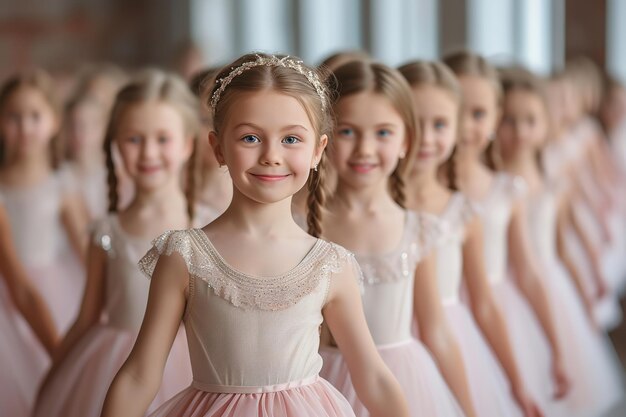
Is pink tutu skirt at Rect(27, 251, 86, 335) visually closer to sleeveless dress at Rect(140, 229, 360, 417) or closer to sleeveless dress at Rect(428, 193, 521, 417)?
sleeveless dress at Rect(428, 193, 521, 417)

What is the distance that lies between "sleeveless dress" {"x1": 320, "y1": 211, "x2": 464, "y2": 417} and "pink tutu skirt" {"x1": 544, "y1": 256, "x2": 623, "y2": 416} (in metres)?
2.18

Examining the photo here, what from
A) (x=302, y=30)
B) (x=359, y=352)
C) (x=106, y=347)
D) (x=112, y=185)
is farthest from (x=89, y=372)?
(x=302, y=30)

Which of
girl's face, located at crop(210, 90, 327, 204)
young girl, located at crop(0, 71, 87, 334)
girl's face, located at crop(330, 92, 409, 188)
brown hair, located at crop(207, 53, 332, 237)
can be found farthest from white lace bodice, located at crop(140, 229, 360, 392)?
young girl, located at crop(0, 71, 87, 334)

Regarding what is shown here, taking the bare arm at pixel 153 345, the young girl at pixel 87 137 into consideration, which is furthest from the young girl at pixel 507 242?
the young girl at pixel 87 137

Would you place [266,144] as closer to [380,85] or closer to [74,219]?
[380,85]

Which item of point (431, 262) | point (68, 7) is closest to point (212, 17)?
point (68, 7)

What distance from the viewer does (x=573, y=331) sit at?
18.4 ft

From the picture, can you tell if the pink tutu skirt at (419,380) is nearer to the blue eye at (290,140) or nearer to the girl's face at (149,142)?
the blue eye at (290,140)

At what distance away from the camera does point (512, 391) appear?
12.4ft

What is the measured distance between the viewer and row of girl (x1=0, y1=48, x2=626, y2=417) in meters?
2.51

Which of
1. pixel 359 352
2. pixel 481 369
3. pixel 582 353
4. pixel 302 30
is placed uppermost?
pixel 302 30

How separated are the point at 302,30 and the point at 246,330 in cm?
1258

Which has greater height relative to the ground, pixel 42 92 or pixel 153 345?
pixel 42 92

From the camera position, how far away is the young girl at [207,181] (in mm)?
3938
